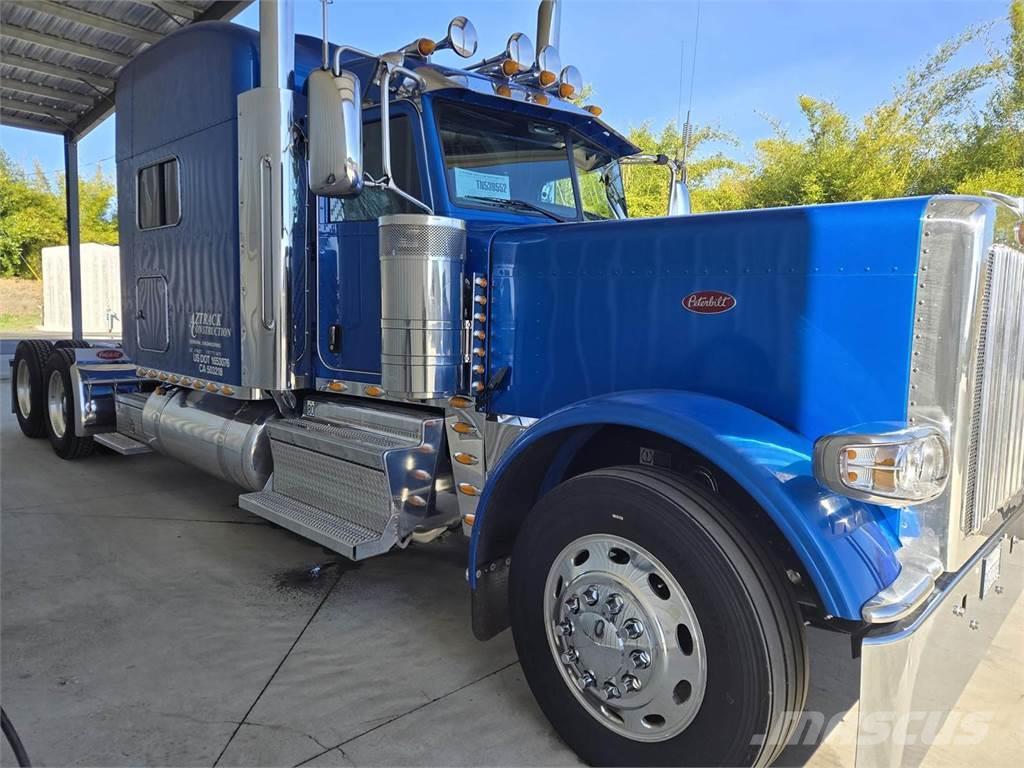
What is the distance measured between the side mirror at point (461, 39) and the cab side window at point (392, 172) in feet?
1.22

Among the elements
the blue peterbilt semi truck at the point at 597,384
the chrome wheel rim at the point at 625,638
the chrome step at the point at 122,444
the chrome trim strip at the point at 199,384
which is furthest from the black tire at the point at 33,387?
the chrome wheel rim at the point at 625,638

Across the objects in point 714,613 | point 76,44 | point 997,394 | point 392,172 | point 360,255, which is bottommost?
point 714,613

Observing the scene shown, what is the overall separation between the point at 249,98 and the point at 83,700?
2.92 meters

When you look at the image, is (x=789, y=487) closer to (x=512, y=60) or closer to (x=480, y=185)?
(x=480, y=185)

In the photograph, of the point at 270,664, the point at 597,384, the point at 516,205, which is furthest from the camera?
the point at 516,205

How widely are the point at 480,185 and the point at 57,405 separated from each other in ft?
17.8

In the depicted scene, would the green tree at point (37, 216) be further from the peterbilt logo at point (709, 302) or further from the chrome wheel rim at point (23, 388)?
the peterbilt logo at point (709, 302)

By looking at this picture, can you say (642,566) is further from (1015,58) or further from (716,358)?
(1015,58)

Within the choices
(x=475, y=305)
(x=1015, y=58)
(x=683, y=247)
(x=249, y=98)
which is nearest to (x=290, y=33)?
(x=249, y=98)

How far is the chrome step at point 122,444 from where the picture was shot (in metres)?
5.70

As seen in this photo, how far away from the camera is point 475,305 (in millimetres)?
3361

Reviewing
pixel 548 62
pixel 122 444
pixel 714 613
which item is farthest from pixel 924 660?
pixel 122 444

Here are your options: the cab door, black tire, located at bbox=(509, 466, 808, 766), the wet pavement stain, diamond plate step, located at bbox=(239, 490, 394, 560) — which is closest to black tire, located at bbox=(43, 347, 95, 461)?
diamond plate step, located at bbox=(239, 490, 394, 560)

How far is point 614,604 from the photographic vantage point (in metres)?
2.39
